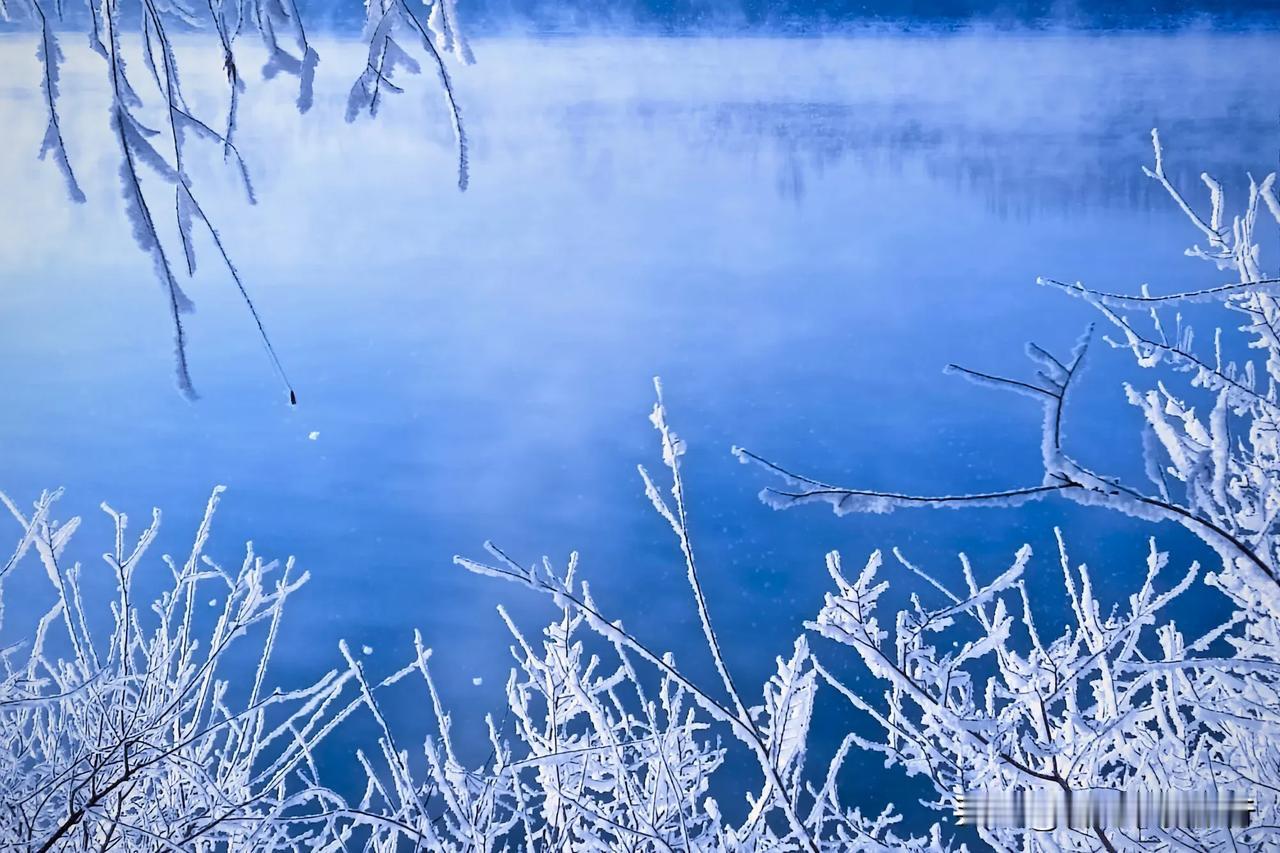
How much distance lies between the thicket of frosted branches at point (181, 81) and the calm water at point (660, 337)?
9134 millimetres

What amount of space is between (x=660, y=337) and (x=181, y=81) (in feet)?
53.7

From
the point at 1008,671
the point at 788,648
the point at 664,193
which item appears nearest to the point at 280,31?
the point at 1008,671

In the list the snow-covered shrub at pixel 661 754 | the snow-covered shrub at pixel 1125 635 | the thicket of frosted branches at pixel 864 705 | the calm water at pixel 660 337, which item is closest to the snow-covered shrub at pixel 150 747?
the thicket of frosted branches at pixel 864 705

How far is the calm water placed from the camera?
11.3 metres

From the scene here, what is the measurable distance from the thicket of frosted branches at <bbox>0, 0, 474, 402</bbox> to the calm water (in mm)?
9134

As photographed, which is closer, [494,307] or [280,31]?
[280,31]

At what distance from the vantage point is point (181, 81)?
28.5 inches

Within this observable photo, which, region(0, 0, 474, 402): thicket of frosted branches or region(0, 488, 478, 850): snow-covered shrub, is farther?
region(0, 488, 478, 850): snow-covered shrub

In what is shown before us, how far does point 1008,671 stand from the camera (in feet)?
6.51

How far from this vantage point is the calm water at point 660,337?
11.3 metres

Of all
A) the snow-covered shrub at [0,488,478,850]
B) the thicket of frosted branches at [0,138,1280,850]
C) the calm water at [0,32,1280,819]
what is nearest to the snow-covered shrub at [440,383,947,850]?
the thicket of frosted branches at [0,138,1280,850]

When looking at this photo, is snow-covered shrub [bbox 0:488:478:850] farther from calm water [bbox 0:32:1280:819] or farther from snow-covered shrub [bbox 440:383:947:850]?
calm water [bbox 0:32:1280:819]

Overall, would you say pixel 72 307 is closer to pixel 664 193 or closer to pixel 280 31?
pixel 664 193

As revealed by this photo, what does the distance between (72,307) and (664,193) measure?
40.4ft
